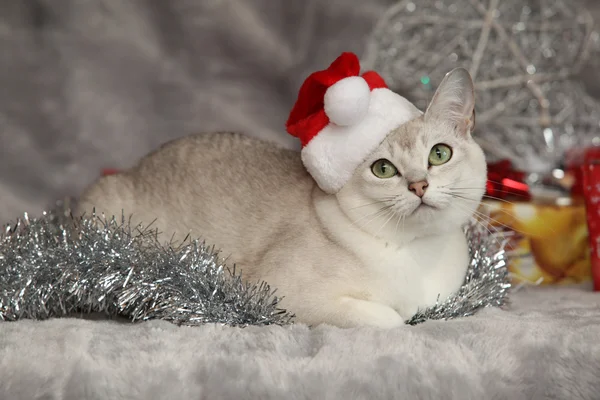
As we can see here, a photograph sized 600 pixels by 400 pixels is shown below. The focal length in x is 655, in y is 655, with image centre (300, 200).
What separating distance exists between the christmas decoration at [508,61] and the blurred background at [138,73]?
15 centimetres

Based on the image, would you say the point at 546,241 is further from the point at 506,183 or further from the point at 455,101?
the point at 455,101

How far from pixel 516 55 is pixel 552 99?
0.21 metres

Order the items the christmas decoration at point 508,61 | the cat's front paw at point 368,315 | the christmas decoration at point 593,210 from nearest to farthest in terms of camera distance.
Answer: the cat's front paw at point 368,315, the christmas decoration at point 593,210, the christmas decoration at point 508,61

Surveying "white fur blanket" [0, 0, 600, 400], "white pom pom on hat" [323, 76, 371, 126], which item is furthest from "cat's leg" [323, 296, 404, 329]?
"white fur blanket" [0, 0, 600, 400]

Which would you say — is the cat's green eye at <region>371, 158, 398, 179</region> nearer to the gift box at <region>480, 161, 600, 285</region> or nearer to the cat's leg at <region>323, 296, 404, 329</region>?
the cat's leg at <region>323, 296, 404, 329</region>

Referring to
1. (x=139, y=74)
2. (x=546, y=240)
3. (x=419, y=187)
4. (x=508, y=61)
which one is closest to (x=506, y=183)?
(x=546, y=240)

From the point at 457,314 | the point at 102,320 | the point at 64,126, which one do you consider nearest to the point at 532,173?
the point at 457,314

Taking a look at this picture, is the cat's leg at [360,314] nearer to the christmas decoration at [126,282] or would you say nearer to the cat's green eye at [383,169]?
the christmas decoration at [126,282]

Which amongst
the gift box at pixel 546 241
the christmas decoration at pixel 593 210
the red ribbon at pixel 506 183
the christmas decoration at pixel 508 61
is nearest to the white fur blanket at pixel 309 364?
the christmas decoration at pixel 593 210

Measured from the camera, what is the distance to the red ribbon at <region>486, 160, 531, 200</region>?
197 cm

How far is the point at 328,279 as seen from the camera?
4.43 feet

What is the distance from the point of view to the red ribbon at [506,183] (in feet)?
6.46

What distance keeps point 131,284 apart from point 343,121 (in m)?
0.54

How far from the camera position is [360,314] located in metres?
1.28
